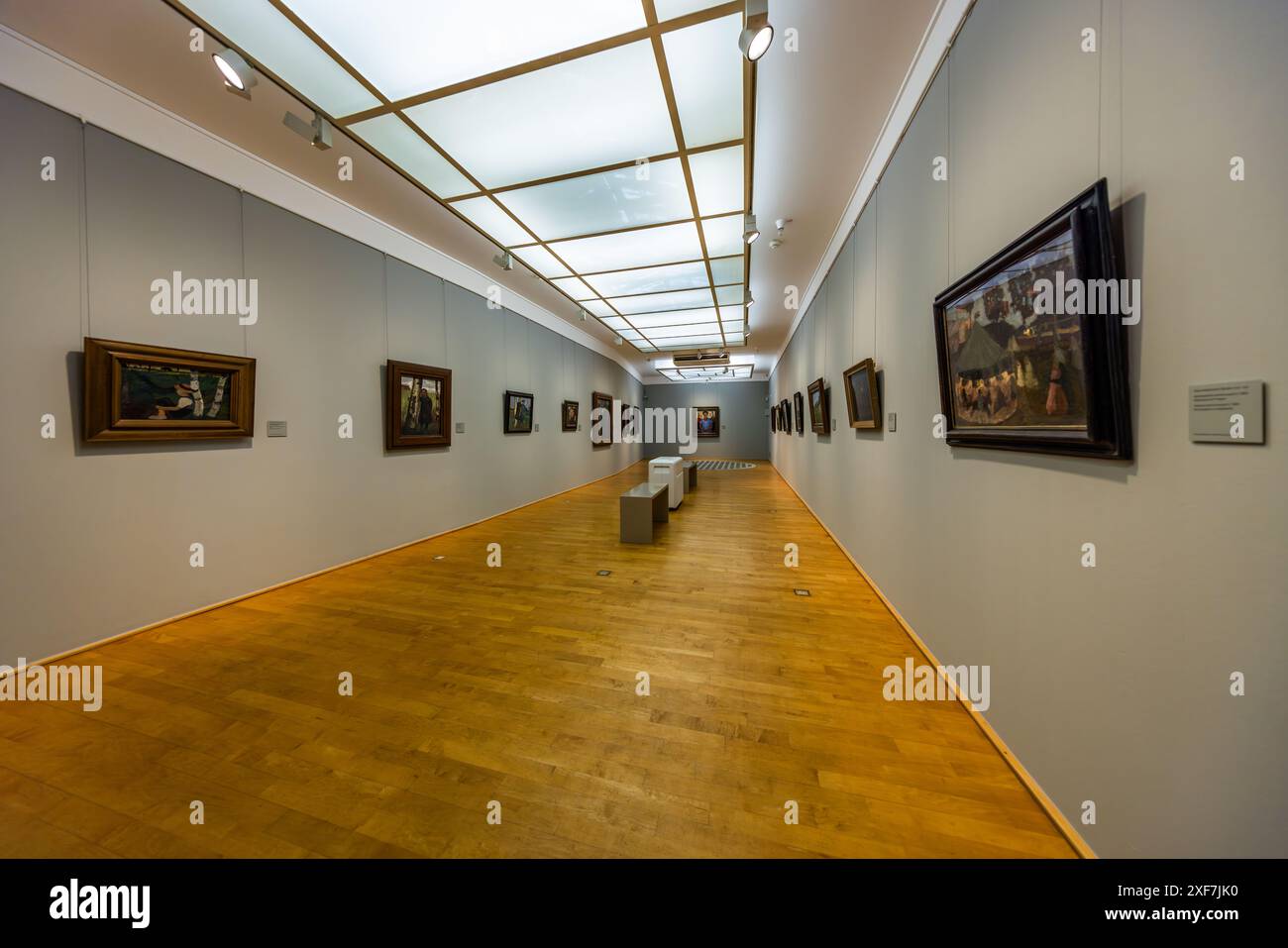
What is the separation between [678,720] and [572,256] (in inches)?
246

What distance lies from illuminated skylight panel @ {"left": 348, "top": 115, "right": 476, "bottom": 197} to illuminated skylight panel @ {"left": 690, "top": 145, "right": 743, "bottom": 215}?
2.48 metres

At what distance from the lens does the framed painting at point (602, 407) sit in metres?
12.2

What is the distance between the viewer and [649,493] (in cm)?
605

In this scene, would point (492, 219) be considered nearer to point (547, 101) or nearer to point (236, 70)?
point (547, 101)

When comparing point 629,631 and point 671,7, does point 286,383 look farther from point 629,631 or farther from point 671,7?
point 671,7

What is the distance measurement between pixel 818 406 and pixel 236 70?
6862 millimetres

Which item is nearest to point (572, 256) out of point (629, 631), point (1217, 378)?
point (629, 631)

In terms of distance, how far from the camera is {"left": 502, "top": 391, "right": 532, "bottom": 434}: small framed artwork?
7875 millimetres

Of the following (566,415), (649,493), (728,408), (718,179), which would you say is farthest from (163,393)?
(728,408)

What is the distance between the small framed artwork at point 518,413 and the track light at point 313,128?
174 inches

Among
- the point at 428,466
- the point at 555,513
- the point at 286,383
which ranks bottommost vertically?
the point at 555,513

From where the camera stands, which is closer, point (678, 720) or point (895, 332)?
point (678, 720)

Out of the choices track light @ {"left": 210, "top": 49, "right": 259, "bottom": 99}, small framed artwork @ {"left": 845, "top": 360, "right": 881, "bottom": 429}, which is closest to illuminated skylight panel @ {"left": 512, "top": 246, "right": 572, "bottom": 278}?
track light @ {"left": 210, "top": 49, "right": 259, "bottom": 99}

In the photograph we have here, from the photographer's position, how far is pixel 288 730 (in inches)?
86.0
